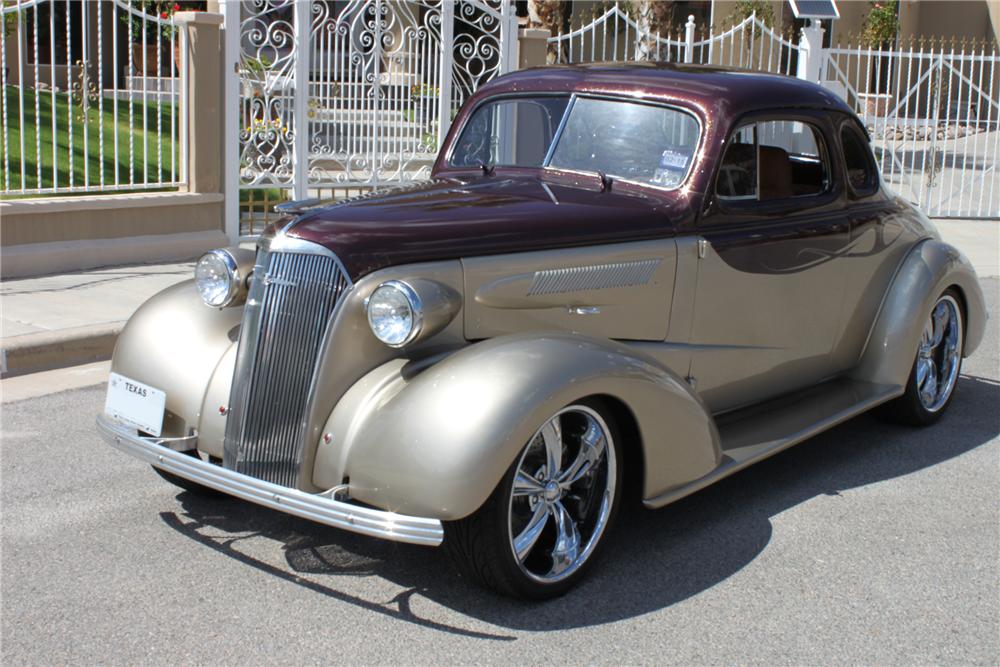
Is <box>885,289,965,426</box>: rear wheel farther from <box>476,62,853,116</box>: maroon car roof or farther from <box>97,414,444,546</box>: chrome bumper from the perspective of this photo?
<box>97,414,444,546</box>: chrome bumper

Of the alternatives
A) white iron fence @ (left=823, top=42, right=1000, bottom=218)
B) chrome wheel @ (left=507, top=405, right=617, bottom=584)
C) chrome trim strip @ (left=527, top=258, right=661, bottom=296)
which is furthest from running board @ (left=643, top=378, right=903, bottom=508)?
white iron fence @ (left=823, top=42, right=1000, bottom=218)

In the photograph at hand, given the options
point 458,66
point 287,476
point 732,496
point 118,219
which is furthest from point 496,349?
point 458,66

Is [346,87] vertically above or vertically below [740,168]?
above

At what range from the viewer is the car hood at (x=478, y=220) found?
3.86 metres

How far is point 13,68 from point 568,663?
20.5 m

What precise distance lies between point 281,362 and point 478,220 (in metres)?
0.86

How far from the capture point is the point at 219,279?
4.37 m

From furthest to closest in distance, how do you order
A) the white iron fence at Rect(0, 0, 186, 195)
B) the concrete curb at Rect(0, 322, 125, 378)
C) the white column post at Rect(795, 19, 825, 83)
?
1. the white column post at Rect(795, 19, 825, 83)
2. the white iron fence at Rect(0, 0, 186, 195)
3. the concrete curb at Rect(0, 322, 125, 378)

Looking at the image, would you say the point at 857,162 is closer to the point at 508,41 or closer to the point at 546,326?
the point at 546,326

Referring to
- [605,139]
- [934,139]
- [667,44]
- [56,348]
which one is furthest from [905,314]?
[934,139]

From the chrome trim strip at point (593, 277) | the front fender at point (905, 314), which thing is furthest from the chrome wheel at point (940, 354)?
the chrome trim strip at point (593, 277)

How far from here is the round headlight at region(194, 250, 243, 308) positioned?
4336mm

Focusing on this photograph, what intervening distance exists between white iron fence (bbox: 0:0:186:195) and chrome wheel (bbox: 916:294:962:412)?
584cm

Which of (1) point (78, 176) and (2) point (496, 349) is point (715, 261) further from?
(1) point (78, 176)
